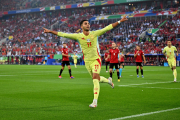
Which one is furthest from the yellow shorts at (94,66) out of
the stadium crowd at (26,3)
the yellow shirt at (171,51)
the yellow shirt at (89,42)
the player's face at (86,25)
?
the stadium crowd at (26,3)

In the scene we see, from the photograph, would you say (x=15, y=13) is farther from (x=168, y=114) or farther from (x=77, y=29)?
(x=168, y=114)

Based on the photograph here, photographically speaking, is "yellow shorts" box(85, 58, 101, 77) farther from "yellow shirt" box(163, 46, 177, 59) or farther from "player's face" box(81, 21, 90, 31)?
"yellow shirt" box(163, 46, 177, 59)

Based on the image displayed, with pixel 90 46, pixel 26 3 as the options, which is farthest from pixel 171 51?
pixel 26 3

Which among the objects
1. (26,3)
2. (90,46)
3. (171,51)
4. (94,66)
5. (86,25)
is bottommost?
(94,66)

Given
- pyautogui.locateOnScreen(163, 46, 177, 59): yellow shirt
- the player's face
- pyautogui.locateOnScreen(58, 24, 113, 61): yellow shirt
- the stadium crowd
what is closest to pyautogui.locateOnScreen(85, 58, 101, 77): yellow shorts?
pyautogui.locateOnScreen(58, 24, 113, 61): yellow shirt

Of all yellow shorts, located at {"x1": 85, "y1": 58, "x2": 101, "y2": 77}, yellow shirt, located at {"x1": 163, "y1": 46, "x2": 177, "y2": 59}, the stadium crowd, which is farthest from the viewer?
the stadium crowd

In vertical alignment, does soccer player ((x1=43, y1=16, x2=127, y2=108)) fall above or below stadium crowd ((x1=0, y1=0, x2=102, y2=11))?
below

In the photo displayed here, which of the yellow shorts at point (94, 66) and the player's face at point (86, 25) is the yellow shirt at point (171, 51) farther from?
the player's face at point (86, 25)

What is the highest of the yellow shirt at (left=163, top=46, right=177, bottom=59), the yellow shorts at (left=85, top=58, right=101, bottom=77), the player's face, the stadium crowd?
the stadium crowd

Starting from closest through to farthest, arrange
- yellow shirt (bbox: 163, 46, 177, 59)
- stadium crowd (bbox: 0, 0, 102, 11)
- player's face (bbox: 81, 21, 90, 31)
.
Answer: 1. player's face (bbox: 81, 21, 90, 31)
2. yellow shirt (bbox: 163, 46, 177, 59)
3. stadium crowd (bbox: 0, 0, 102, 11)

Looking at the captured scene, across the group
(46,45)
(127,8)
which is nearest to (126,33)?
(127,8)

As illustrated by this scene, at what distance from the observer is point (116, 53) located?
16.7 meters

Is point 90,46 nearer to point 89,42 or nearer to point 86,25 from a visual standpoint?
point 89,42

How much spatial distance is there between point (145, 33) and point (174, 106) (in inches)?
1795
